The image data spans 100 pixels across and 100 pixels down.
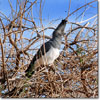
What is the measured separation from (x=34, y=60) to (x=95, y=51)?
638 mm

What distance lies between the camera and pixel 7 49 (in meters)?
1.70

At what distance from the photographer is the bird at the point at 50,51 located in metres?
1.66

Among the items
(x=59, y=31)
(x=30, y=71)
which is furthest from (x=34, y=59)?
(x=59, y=31)

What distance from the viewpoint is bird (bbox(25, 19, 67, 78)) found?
166cm

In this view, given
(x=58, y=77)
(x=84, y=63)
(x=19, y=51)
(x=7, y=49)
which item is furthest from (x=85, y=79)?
(x=7, y=49)

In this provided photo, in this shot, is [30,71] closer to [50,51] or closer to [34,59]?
[34,59]

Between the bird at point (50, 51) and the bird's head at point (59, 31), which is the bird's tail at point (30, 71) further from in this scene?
the bird's head at point (59, 31)

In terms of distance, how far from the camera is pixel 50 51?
1697mm

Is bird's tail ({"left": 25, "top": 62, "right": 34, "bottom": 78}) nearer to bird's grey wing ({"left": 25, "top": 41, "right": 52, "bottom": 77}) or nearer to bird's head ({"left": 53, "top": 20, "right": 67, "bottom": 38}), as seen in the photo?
bird's grey wing ({"left": 25, "top": 41, "right": 52, "bottom": 77})

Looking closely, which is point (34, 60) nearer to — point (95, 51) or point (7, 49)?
point (7, 49)

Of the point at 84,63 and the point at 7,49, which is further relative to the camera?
the point at 7,49

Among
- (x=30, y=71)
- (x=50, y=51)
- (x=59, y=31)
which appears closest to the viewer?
(x=30, y=71)

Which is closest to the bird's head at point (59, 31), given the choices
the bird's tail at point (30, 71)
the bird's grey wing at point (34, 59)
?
the bird's grey wing at point (34, 59)

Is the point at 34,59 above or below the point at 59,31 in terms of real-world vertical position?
below
